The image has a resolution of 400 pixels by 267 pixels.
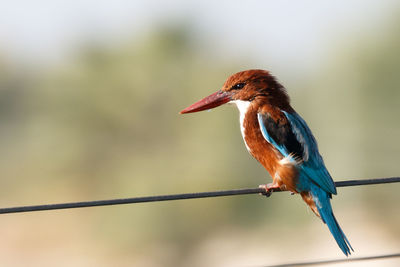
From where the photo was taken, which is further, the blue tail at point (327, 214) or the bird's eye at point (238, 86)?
the bird's eye at point (238, 86)

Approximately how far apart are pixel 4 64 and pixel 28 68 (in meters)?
2.48

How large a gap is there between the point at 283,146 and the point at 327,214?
0.45 meters

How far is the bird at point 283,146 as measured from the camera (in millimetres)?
3830

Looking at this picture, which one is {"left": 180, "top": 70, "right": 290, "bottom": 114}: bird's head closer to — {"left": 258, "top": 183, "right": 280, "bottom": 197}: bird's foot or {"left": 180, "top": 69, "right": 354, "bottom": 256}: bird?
{"left": 180, "top": 69, "right": 354, "bottom": 256}: bird

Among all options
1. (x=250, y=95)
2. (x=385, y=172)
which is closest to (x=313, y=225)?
(x=385, y=172)

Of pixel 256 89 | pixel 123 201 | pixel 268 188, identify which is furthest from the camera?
pixel 256 89

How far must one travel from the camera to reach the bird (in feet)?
12.6

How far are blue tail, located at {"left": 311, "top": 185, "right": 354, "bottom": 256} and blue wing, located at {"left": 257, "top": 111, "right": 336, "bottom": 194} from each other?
0.05m

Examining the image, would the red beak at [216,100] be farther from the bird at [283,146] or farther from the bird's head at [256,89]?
the bird at [283,146]

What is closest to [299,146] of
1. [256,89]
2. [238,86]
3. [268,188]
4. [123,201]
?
[268,188]

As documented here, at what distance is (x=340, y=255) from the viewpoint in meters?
15.9

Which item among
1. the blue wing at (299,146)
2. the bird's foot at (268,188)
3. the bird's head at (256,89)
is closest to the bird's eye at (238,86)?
the bird's head at (256,89)

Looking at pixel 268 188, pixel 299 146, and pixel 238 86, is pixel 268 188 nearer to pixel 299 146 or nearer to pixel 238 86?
pixel 299 146

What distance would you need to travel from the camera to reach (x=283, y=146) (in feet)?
13.0
